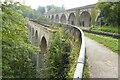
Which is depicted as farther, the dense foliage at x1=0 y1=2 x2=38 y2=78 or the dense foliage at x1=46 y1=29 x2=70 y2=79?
the dense foliage at x1=46 y1=29 x2=70 y2=79

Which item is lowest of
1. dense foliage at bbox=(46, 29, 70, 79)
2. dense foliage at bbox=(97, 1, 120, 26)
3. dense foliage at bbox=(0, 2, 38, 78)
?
dense foliage at bbox=(46, 29, 70, 79)

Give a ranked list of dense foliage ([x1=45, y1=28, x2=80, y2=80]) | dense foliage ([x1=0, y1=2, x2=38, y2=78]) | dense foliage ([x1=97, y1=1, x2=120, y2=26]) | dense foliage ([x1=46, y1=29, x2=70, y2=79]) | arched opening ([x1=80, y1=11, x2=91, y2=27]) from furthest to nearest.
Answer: arched opening ([x1=80, y1=11, x2=91, y2=27]) → dense foliage ([x1=97, y1=1, x2=120, y2=26]) → dense foliage ([x1=46, y1=29, x2=70, y2=79]) → dense foliage ([x1=45, y1=28, x2=80, y2=80]) → dense foliage ([x1=0, y1=2, x2=38, y2=78])

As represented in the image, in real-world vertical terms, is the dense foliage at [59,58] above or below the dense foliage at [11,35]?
below

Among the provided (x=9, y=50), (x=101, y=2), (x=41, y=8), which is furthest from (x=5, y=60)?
(x=41, y=8)

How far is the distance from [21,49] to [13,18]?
60.0 inches

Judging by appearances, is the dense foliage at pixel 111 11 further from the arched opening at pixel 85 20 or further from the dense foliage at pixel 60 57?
the arched opening at pixel 85 20

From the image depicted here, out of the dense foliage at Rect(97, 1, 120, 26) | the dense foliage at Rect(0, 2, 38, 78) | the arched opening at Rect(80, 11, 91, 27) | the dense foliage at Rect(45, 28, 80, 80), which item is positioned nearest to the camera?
the dense foliage at Rect(0, 2, 38, 78)

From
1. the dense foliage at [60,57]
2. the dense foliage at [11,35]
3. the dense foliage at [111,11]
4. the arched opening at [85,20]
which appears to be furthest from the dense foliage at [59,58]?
the arched opening at [85,20]

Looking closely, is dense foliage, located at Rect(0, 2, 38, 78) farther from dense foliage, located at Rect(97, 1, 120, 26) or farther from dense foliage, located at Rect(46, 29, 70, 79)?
dense foliage, located at Rect(97, 1, 120, 26)

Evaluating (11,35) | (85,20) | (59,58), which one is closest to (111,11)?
(59,58)

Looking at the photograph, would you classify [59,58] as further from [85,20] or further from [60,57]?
[85,20]

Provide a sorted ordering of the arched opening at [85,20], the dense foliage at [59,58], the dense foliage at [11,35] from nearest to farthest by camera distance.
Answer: the dense foliage at [11,35] < the dense foliage at [59,58] < the arched opening at [85,20]

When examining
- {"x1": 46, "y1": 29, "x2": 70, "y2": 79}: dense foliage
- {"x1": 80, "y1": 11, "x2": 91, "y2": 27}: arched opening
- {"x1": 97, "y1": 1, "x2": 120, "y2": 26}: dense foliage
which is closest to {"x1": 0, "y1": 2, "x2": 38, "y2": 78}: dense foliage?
{"x1": 46, "y1": 29, "x2": 70, "y2": 79}: dense foliage

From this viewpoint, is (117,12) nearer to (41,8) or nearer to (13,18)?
(13,18)
